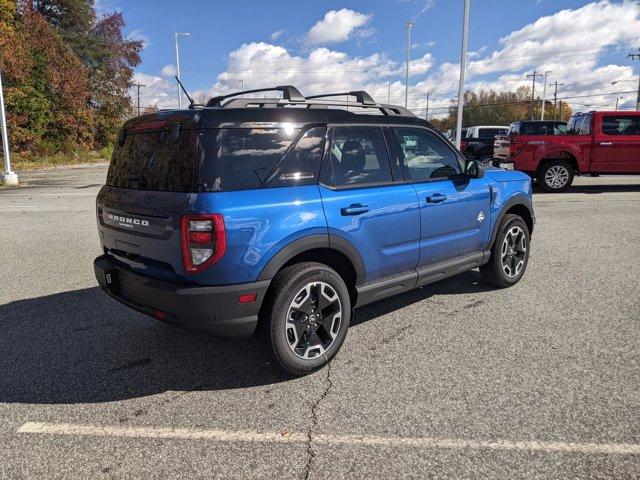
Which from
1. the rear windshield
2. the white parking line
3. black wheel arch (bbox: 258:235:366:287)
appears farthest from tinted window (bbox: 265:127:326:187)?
the white parking line

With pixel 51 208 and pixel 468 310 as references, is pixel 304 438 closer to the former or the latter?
pixel 468 310

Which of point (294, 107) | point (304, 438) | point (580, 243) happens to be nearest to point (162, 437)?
point (304, 438)

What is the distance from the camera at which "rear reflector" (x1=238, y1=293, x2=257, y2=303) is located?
2956mm

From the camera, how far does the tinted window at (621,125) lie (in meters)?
12.5

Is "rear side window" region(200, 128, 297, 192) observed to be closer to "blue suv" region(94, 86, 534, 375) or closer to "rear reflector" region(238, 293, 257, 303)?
"blue suv" region(94, 86, 534, 375)

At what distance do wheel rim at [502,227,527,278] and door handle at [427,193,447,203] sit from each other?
3.94ft

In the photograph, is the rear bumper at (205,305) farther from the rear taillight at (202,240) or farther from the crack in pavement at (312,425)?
the crack in pavement at (312,425)

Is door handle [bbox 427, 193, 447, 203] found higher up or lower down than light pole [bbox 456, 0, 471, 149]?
lower down

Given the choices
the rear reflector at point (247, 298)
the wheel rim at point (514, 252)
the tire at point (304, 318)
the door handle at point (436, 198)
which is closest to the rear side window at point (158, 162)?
the rear reflector at point (247, 298)

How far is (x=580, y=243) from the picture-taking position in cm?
726

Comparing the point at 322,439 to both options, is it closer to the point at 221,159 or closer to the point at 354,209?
the point at 354,209

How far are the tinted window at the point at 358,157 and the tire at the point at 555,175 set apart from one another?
35.7 ft

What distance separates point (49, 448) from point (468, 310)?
346cm

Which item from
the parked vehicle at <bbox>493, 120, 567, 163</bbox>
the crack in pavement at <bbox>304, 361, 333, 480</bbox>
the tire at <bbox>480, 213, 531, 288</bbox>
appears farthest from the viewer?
the parked vehicle at <bbox>493, 120, 567, 163</bbox>
